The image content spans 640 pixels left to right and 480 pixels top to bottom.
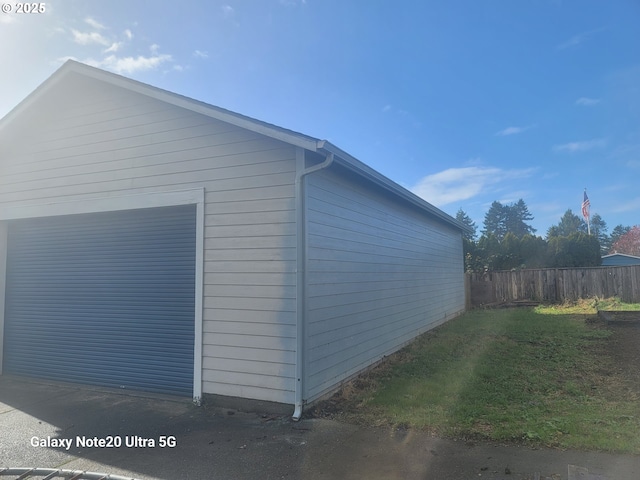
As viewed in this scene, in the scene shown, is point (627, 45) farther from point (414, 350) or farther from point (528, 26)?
point (414, 350)

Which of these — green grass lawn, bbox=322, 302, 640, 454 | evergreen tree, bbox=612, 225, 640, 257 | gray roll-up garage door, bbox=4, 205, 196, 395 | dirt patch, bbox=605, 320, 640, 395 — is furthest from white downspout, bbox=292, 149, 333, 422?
evergreen tree, bbox=612, 225, 640, 257

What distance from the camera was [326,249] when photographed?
551 cm

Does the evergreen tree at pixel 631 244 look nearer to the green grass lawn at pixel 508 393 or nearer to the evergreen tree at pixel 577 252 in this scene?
the evergreen tree at pixel 577 252

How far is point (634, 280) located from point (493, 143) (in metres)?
10.1

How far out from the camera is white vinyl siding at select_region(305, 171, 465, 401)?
516 cm

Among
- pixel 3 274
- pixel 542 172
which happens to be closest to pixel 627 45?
pixel 3 274

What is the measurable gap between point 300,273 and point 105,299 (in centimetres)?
369

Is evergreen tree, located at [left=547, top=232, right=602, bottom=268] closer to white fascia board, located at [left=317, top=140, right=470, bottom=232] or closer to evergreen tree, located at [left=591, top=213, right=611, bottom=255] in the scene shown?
white fascia board, located at [left=317, top=140, right=470, bottom=232]

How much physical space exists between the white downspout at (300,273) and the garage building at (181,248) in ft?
0.06

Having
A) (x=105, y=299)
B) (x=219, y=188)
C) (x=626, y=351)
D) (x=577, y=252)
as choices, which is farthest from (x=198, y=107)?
(x=577, y=252)

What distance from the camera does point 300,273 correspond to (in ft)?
15.7

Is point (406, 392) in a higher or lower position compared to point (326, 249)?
lower

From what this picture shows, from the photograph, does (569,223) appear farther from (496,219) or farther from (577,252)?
(577,252)

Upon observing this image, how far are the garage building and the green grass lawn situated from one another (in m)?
0.75
